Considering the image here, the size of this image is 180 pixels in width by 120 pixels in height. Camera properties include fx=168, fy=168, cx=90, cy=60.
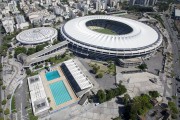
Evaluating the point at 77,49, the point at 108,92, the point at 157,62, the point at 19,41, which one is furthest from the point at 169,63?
the point at 19,41

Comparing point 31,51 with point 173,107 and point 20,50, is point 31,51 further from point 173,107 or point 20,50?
point 173,107

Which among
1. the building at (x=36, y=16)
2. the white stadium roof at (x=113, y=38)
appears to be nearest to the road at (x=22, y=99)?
the white stadium roof at (x=113, y=38)

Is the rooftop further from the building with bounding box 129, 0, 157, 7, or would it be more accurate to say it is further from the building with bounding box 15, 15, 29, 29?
the building with bounding box 129, 0, 157, 7

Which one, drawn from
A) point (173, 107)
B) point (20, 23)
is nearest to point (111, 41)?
point (173, 107)

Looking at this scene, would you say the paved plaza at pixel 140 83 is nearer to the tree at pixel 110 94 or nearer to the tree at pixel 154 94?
the tree at pixel 154 94

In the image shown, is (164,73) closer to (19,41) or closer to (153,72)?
(153,72)

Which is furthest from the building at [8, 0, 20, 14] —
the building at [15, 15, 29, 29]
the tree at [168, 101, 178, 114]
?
the tree at [168, 101, 178, 114]
